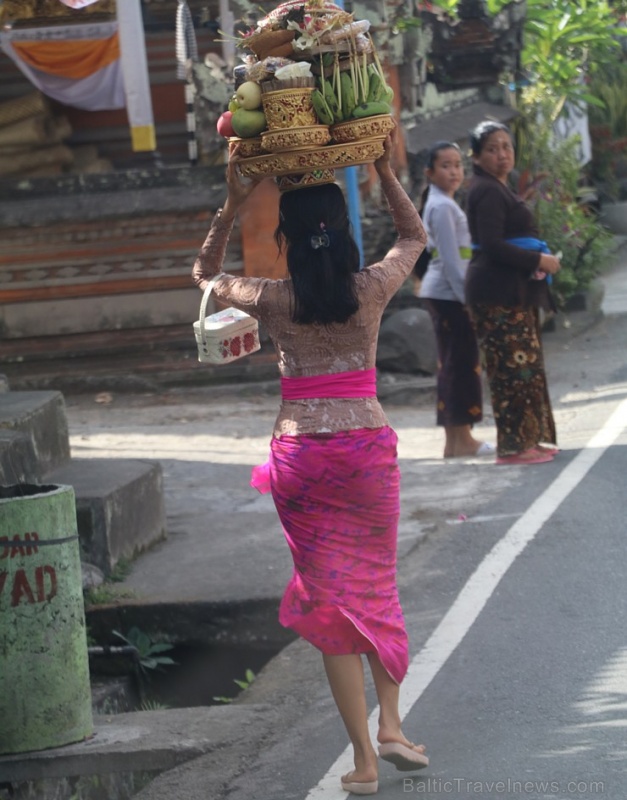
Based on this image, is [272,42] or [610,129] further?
[610,129]

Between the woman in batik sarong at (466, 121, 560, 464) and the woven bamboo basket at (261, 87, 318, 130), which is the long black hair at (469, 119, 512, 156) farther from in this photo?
the woven bamboo basket at (261, 87, 318, 130)

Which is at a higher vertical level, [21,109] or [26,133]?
[21,109]

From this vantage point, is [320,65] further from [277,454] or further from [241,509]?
[241,509]

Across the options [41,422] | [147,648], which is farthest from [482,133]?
[147,648]

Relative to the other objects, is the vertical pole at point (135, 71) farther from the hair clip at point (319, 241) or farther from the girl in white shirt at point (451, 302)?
the hair clip at point (319, 241)

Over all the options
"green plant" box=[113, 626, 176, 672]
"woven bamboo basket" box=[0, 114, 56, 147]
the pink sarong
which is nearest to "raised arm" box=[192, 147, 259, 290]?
the pink sarong

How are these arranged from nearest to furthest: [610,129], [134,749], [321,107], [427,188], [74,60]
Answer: [321,107] < [134,749] < [427,188] < [74,60] < [610,129]

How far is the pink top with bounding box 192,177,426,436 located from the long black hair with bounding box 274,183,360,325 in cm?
5

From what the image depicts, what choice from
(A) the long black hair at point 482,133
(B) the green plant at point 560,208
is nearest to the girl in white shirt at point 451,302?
(A) the long black hair at point 482,133

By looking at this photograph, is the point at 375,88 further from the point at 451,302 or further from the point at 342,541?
the point at 451,302

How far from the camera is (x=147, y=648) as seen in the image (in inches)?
254

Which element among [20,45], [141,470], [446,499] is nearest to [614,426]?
[446,499]

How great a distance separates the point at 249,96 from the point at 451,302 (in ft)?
16.1

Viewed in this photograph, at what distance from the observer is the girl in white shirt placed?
29.5 ft
